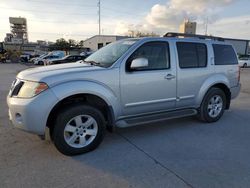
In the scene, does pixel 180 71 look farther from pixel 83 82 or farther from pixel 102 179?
pixel 102 179

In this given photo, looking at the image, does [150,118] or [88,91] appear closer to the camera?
[88,91]

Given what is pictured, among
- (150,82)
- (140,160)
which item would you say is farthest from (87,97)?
(140,160)

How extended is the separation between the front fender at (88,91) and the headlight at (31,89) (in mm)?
153

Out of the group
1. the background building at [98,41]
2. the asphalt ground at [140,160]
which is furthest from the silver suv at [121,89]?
the background building at [98,41]

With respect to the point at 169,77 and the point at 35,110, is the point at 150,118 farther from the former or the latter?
the point at 35,110

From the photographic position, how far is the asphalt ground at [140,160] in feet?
9.16

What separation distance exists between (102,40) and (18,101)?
58424mm

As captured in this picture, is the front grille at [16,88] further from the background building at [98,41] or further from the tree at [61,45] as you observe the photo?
A: the tree at [61,45]

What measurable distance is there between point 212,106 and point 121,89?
2.60 meters

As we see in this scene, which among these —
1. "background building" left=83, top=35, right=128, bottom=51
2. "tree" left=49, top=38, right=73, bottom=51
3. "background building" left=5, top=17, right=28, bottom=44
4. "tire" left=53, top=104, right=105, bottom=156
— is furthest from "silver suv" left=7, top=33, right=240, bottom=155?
"background building" left=5, top=17, right=28, bottom=44

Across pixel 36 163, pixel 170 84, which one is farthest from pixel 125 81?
pixel 36 163

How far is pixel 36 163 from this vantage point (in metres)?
3.20

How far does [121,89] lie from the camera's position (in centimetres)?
374

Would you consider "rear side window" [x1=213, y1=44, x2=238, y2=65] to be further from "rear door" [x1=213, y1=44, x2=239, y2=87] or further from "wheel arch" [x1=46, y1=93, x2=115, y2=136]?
"wheel arch" [x1=46, y1=93, x2=115, y2=136]
